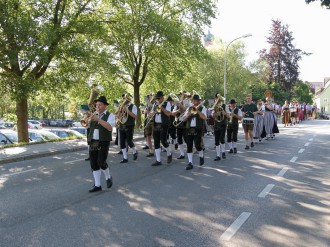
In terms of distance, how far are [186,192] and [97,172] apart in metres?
1.86

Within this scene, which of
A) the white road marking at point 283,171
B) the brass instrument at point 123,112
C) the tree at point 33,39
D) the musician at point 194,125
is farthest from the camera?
the tree at point 33,39

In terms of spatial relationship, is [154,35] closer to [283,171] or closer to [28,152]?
[28,152]

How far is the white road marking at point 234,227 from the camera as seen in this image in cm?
537

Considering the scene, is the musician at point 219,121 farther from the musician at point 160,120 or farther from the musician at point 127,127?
the musician at point 127,127

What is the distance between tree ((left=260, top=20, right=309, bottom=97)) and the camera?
204ft

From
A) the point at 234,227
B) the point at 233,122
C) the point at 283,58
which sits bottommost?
the point at 234,227

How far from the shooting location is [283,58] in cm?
6200

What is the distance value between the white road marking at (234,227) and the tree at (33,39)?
40.6 ft

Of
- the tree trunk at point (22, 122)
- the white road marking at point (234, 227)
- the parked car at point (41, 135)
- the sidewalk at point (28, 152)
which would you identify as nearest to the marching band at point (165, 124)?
the white road marking at point (234, 227)

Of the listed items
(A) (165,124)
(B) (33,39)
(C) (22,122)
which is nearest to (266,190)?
(A) (165,124)

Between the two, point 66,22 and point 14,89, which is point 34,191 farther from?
point 66,22

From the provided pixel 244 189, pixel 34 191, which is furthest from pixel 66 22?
pixel 244 189

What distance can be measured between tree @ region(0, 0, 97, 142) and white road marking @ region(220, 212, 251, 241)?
12.4 metres

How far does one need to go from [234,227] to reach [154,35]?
2074 cm
